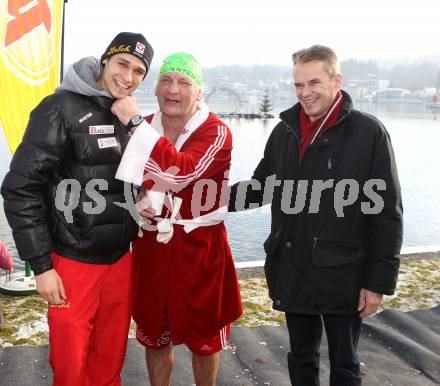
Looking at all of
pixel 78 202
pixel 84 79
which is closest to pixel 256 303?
pixel 78 202

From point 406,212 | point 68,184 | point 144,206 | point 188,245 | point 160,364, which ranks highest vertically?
point 68,184

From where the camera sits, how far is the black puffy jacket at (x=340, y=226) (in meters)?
2.83

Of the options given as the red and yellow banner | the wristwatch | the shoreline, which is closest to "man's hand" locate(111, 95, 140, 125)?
the wristwatch

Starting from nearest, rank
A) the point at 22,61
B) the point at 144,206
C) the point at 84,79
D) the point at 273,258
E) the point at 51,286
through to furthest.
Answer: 1. the point at 51,286
2. the point at 84,79
3. the point at 144,206
4. the point at 273,258
5. the point at 22,61

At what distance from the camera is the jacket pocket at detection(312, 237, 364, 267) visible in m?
2.87

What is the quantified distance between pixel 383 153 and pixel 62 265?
1995 mm

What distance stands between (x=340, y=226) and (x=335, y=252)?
0.54 feet

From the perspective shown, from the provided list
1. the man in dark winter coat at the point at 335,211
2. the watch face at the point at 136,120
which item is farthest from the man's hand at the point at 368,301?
the watch face at the point at 136,120

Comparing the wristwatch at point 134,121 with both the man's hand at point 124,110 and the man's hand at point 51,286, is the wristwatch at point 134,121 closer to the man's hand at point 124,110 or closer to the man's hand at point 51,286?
the man's hand at point 124,110

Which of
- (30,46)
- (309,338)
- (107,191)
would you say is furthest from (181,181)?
(30,46)

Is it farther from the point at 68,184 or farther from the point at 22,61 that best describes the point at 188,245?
the point at 22,61

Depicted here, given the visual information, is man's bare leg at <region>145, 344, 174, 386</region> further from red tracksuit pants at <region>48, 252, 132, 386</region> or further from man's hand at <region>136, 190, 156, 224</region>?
man's hand at <region>136, 190, 156, 224</region>

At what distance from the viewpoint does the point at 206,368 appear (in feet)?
10.7

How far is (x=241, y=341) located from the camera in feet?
14.6
